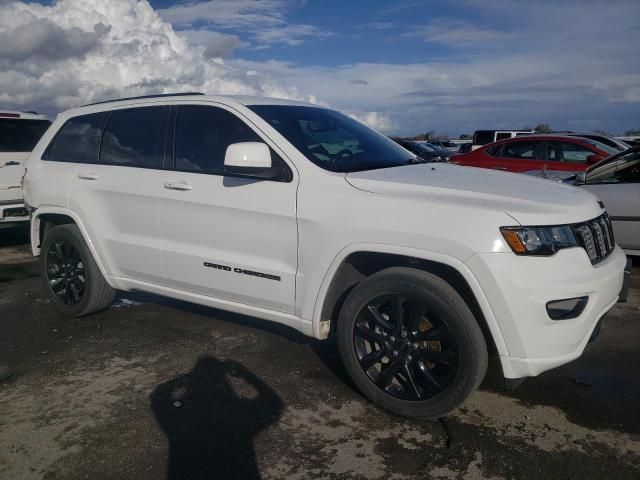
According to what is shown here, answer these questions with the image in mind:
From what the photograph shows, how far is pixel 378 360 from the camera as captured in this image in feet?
10.4

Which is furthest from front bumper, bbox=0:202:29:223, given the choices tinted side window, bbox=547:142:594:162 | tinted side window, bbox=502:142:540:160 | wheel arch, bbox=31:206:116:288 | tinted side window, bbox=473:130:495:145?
tinted side window, bbox=473:130:495:145

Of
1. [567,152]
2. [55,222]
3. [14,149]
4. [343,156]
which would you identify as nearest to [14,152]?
[14,149]

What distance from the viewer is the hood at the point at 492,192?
9.07ft

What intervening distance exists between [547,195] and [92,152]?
349 centimetres

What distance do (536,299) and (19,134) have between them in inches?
296

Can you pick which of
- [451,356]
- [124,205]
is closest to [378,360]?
[451,356]

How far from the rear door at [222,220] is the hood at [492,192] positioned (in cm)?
56

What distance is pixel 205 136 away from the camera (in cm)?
386

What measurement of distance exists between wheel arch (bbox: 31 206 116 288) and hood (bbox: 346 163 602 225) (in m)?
2.38

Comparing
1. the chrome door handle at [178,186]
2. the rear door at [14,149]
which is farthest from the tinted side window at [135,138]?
the rear door at [14,149]

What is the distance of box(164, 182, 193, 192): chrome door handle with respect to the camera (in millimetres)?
3725

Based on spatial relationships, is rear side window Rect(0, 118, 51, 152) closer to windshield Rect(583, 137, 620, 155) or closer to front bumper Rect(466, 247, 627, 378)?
front bumper Rect(466, 247, 627, 378)

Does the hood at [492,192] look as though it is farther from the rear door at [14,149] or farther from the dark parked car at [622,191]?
the rear door at [14,149]

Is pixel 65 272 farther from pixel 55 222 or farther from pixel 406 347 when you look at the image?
pixel 406 347
